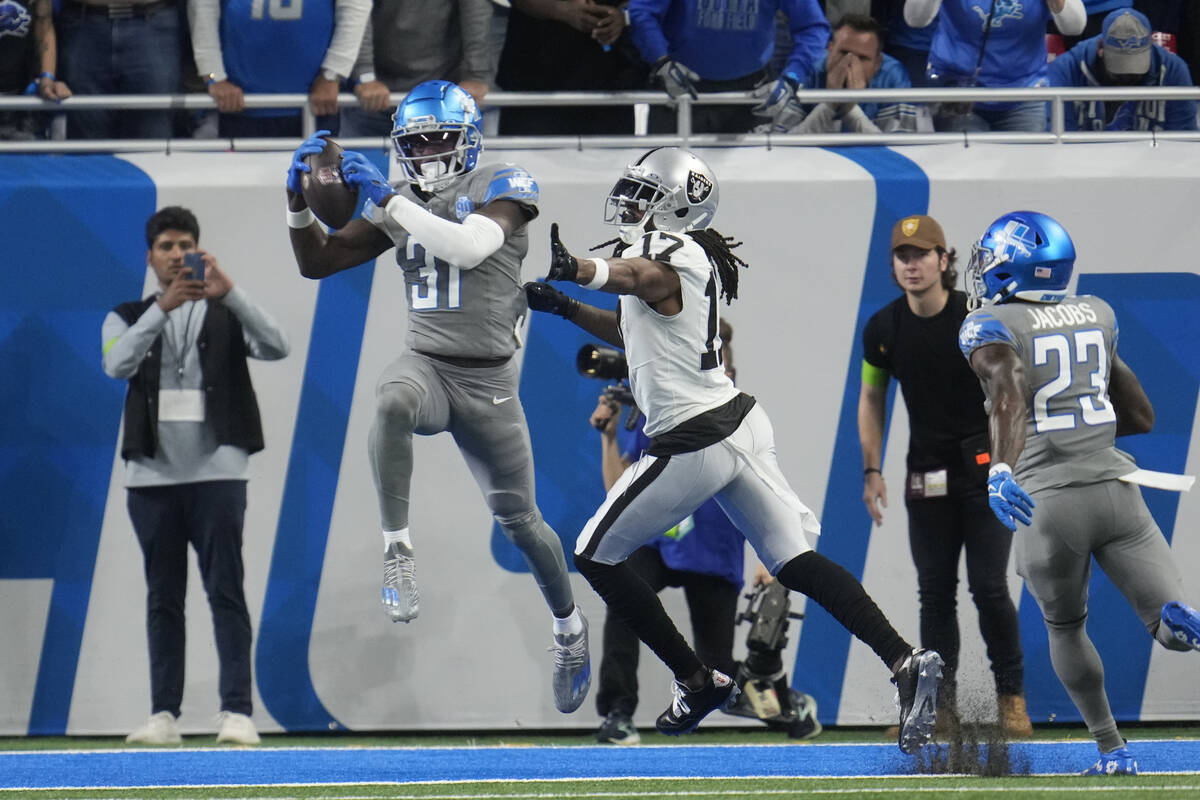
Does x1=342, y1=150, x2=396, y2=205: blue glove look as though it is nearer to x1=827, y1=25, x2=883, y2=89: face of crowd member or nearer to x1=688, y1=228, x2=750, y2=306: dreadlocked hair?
x1=688, y1=228, x2=750, y2=306: dreadlocked hair

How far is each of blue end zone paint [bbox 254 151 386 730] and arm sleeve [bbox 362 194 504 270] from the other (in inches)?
97.5

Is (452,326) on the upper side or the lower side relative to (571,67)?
lower

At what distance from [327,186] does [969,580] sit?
336cm

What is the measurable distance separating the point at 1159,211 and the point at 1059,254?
2.77 m

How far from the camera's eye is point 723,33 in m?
7.87

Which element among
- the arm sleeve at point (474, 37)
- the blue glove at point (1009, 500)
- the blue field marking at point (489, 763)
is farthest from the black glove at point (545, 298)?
the arm sleeve at point (474, 37)

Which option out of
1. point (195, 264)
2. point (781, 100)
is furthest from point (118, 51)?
point (781, 100)

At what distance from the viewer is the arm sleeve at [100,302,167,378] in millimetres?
7004

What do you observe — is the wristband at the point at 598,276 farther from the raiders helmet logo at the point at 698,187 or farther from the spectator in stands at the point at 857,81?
the spectator in stands at the point at 857,81

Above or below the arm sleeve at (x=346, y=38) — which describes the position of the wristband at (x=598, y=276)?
below

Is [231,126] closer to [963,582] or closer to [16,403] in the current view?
[16,403]

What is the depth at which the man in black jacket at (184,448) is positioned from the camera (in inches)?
280

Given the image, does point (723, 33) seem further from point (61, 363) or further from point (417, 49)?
point (61, 363)

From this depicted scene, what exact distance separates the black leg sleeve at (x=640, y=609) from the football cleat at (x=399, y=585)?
57 cm
